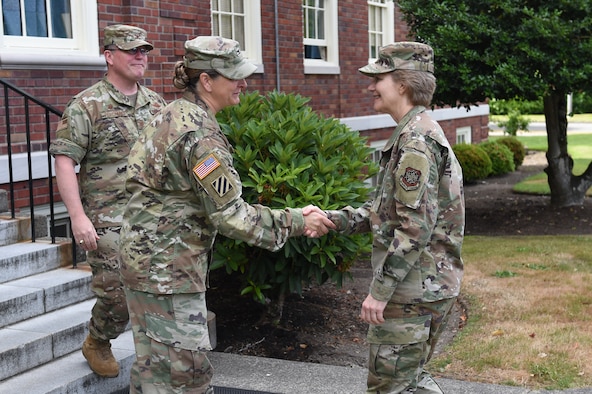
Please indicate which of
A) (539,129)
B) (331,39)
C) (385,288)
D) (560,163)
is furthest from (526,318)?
(539,129)

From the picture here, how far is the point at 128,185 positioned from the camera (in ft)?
12.4

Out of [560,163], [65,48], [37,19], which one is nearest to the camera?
[37,19]

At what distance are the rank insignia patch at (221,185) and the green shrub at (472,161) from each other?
1468 centimetres

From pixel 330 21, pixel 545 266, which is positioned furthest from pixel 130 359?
pixel 330 21

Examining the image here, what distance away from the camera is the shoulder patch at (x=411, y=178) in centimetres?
354

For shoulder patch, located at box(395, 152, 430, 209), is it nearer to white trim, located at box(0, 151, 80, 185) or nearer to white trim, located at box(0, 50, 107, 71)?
white trim, located at box(0, 151, 80, 185)

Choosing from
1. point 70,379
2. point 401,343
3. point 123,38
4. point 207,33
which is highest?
point 207,33

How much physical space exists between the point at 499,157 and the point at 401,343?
648 inches

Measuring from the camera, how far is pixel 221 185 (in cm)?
352

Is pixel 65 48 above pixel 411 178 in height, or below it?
above

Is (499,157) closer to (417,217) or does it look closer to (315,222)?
(315,222)

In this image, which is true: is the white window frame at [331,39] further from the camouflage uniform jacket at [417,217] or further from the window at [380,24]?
the camouflage uniform jacket at [417,217]

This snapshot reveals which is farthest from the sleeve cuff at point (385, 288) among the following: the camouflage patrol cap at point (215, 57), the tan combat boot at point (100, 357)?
the tan combat boot at point (100, 357)

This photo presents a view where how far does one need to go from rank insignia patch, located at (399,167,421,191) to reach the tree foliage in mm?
7411
